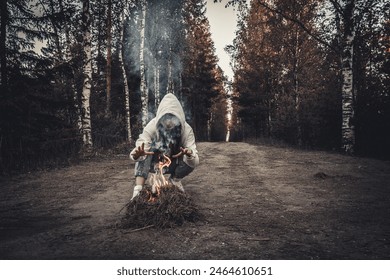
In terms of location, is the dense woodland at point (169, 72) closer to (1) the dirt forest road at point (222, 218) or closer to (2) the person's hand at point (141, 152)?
(1) the dirt forest road at point (222, 218)

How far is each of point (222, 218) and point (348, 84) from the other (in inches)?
376

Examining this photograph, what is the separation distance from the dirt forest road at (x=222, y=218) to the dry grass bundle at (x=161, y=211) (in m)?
0.11

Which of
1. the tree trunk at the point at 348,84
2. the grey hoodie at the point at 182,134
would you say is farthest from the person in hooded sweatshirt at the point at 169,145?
the tree trunk at the point at 348,84

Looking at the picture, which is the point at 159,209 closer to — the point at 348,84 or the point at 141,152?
the point at 141,152

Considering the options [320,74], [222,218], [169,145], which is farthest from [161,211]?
[320,74]

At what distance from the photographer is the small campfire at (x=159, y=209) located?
346cm

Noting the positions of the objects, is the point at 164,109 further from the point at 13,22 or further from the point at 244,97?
the point at 244,97

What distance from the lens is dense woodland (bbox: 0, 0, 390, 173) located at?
8930 mm

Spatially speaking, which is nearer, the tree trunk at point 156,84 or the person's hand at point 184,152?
the person's hand at point 184,152

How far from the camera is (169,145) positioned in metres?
4.25

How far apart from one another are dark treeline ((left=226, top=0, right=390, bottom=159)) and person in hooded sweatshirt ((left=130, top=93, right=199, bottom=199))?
877 cm

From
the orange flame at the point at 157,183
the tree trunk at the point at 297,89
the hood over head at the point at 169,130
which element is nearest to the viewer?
the orange flame at the point at 157,183

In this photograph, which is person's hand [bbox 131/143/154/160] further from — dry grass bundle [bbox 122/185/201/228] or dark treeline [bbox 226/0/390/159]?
dark treeline [bbox 226/0/390/159]

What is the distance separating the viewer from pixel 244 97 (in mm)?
23156
